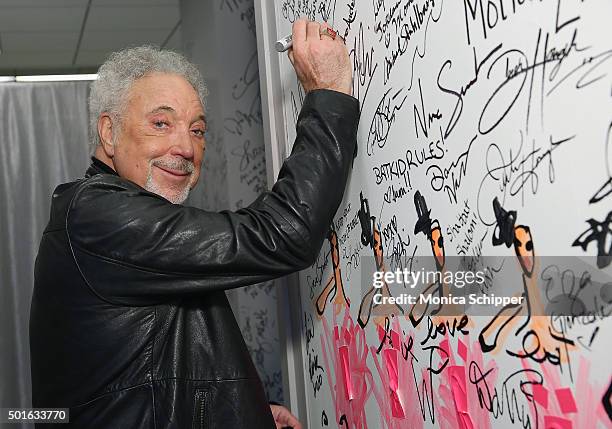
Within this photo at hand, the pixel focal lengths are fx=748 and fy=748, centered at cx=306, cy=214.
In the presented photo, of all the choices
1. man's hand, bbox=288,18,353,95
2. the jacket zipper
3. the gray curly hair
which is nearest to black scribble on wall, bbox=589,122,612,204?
man's hand, bbox=288,18,353,95

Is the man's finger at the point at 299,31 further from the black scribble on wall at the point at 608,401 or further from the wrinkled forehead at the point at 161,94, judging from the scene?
the black scribble on wall at the point at 608,401

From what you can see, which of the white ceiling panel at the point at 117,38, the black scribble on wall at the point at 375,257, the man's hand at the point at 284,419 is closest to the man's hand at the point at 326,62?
the black scribble on wall at the point at 375,257

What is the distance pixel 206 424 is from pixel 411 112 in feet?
1.96

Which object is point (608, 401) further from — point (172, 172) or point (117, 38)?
point (117, 38)

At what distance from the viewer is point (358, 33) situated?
3.75 ft

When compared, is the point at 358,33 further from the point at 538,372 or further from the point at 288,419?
the point at 288,419

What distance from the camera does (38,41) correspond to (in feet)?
14.5

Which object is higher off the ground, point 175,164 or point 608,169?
point 175,164

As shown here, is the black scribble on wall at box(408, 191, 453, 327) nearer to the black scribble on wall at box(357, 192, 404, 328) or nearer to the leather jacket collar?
the black scribble on wall at box(357, 192, 404, 328)

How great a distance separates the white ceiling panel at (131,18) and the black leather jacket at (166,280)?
3.01 metres

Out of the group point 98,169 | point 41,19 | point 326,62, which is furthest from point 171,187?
point 41,19

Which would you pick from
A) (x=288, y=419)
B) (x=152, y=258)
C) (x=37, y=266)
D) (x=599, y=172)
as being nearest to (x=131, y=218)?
(x=152, y=258)

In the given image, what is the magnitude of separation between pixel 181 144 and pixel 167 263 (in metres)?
0.30

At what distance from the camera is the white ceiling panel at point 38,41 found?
428 cm
